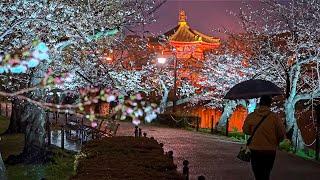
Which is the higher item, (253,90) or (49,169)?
(253,90)

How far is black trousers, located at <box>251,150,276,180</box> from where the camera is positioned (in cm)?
727

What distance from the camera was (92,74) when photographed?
16828mm

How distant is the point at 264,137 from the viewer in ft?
23.7

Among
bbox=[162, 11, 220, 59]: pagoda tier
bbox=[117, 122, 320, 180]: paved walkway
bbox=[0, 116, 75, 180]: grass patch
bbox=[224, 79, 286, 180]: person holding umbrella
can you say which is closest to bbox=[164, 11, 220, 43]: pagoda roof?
bbox=[162, 11, 220, 59]: pagoda tier

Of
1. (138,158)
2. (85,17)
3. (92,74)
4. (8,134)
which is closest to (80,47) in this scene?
(85,17)

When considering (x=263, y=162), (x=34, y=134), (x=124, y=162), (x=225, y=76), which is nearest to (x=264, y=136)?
(x=263, y=162)

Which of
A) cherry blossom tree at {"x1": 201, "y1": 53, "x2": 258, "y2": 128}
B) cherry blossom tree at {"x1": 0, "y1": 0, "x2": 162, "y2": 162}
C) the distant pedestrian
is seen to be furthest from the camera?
cherry blossom tree at {"x1": 201, "y1": 53, "x2": 258, "y2": 128}

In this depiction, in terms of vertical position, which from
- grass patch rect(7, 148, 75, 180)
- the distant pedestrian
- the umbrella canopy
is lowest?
grass patch rect(7, 148, 75, 180)

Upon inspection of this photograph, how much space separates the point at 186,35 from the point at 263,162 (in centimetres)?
4167

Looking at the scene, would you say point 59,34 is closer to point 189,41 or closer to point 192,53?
point 192,53

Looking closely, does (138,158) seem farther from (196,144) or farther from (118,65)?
(118,65)

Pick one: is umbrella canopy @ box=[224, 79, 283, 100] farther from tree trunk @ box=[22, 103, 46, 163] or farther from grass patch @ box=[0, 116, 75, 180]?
tree trunk @ box=[22, 103, 46, 163]

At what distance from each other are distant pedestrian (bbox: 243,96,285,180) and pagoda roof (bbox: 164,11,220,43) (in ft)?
129

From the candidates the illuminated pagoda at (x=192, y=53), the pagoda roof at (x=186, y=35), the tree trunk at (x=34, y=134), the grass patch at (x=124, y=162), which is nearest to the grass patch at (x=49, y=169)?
the tree trunk at (x=34, y=134)
